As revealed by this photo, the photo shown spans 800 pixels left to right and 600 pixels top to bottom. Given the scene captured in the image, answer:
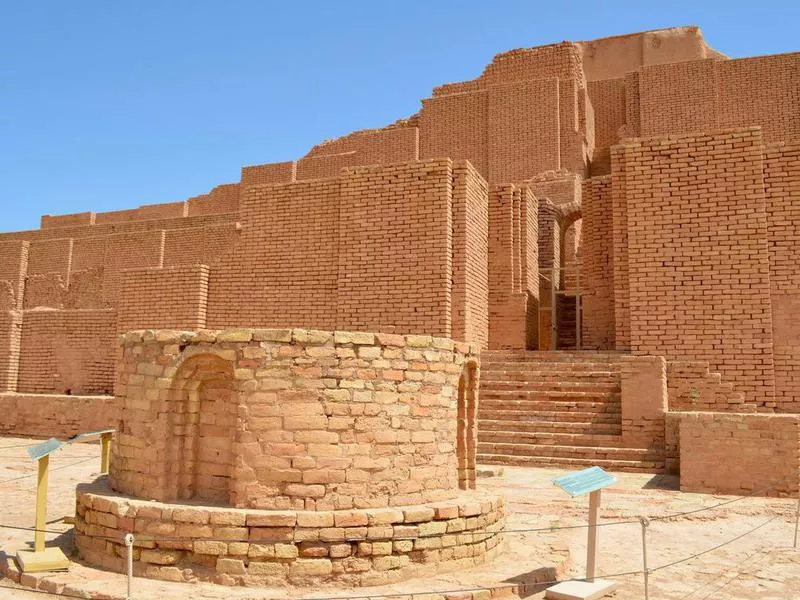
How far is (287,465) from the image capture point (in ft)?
16.8

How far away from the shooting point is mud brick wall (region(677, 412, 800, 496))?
7.90 m

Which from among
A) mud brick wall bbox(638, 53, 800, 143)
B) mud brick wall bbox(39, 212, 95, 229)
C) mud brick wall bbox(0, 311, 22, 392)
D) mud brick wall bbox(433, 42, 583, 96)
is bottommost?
mud brick wall bbox(0, 311, 22, 392)

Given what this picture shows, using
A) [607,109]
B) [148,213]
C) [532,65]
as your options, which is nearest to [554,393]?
[532,65]

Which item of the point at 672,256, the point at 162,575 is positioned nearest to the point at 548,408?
the point at 672,256

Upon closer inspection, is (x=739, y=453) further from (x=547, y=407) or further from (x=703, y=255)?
(x=703, y=255)

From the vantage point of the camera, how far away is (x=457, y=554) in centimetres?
538

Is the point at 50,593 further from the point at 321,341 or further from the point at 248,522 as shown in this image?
the point at 321,341

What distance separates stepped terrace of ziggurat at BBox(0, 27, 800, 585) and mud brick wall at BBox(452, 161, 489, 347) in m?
0.06

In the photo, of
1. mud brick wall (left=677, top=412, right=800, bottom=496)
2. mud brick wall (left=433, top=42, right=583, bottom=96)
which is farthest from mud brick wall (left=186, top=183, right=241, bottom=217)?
mud brick wall (left=677, top=412, right=800, bottom=496)

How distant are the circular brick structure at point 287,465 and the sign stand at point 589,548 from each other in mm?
833

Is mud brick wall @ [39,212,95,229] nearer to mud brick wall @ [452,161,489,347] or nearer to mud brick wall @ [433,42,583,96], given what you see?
mud brick wall @ [433,42,583,96]

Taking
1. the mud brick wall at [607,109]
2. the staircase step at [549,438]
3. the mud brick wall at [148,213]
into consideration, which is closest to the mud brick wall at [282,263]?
the staircase step at [549,438]

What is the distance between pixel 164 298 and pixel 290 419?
30.1ft

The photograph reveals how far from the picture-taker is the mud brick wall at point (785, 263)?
10320 mm
